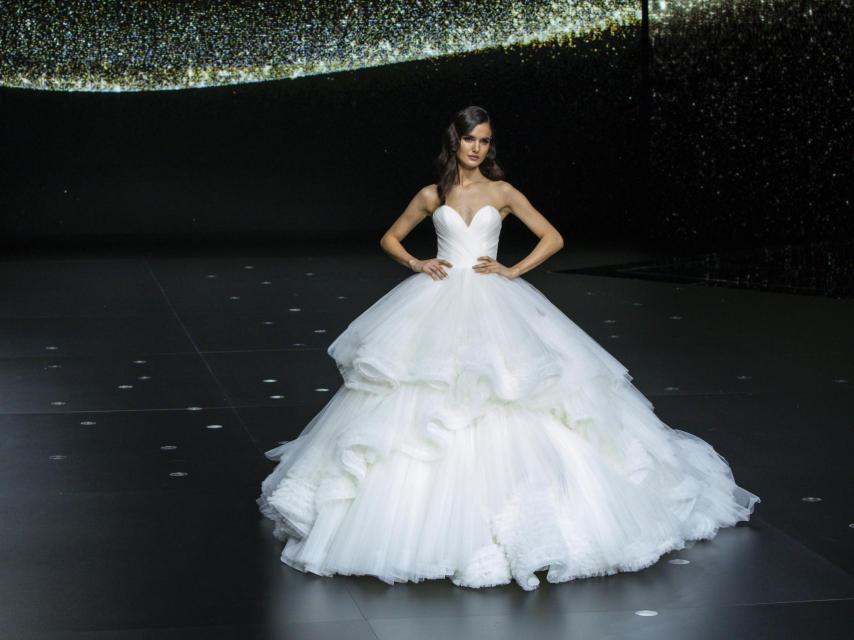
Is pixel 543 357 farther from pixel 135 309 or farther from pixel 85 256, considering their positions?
pixel 85 256

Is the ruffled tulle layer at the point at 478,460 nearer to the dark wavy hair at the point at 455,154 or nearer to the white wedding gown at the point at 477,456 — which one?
the white wedding gown at the point at 477,456

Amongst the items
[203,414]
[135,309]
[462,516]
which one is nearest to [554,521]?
[462,516]

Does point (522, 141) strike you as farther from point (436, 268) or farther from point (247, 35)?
point (436, 268)

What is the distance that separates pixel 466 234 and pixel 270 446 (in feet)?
5.35

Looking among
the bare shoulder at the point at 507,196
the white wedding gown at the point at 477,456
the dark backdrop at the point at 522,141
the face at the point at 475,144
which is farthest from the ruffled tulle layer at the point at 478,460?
the dark backdrop at the point at 522,141

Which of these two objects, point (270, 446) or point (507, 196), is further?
point (270, 446)

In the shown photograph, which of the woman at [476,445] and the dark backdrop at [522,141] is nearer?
the woman at [476,445]

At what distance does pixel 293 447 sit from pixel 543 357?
37.2 inches

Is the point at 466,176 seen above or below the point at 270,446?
above

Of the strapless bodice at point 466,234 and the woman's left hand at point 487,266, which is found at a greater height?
the strapless bodice at point 466,234

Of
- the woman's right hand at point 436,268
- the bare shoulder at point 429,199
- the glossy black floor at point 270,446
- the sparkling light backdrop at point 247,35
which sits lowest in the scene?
the glossy black floor at point 270,446

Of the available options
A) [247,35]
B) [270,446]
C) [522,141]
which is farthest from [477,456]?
[522,141]

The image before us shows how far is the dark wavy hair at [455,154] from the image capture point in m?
4.31

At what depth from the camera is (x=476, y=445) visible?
4059 mm
